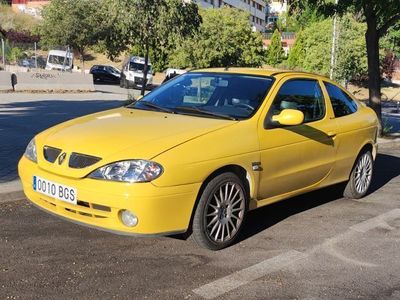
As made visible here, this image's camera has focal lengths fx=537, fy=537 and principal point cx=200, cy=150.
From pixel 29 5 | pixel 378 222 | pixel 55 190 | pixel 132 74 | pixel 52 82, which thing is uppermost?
pixel 29 5

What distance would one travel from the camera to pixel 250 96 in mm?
5227

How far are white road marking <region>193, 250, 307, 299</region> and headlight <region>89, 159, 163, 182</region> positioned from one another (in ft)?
2.98

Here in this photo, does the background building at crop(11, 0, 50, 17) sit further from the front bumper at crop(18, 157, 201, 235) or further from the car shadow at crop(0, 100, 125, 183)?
the front bumper at crop(18, 157, 201, 235)

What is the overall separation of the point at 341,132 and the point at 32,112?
934 cm

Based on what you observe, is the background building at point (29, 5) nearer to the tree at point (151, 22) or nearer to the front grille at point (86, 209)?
the tree at point (151, 22)

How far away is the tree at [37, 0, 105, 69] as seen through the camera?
43.0 meters

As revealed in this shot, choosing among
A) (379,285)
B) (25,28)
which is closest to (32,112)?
(379,285)

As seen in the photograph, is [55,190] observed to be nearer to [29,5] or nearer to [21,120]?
[21,120]

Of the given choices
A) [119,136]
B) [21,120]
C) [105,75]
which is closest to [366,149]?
[119,136]

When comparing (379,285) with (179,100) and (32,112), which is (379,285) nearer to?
(179,100)

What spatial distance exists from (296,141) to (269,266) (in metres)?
1.47

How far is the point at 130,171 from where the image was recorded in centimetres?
405

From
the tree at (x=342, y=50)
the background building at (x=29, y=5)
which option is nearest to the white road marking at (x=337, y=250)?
the tree at (x=342, y=50)

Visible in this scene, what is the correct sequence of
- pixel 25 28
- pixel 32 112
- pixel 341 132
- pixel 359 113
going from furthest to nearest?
pixel 25 28 → pixel 32 112 → pixel 359 113 → pixel 341 132
